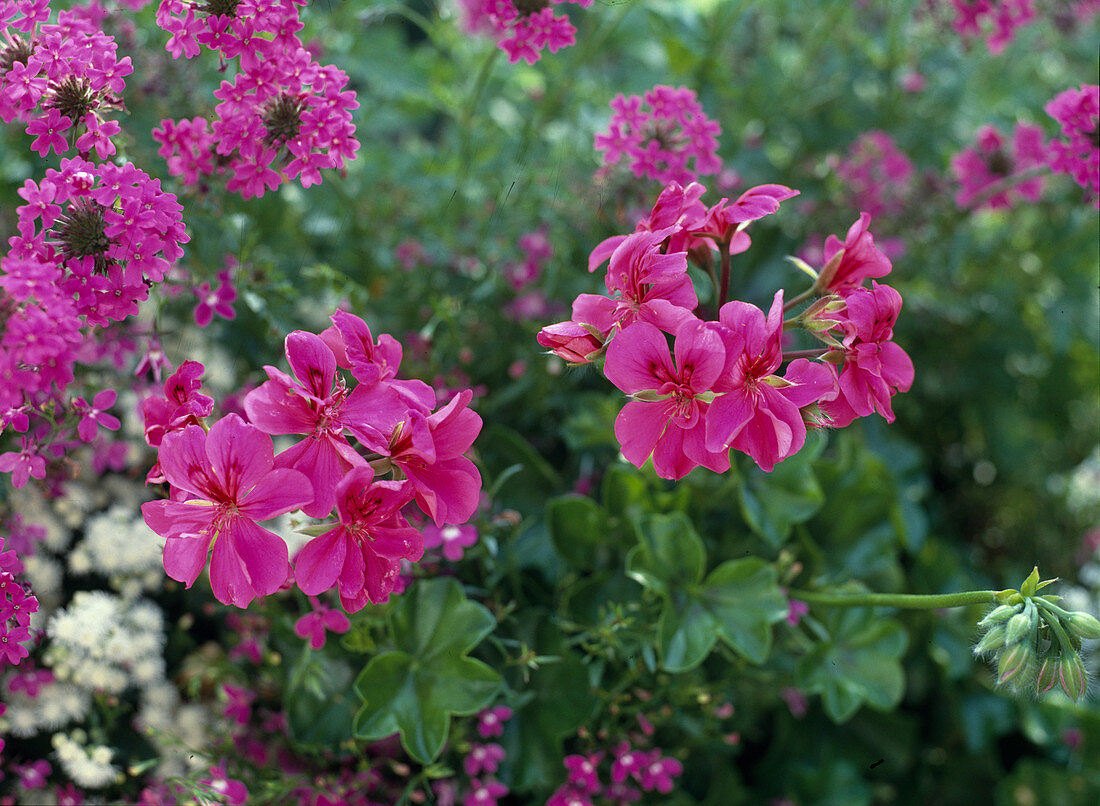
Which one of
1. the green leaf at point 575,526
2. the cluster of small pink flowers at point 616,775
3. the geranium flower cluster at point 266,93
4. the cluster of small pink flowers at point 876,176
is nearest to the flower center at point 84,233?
the geranium flower cluster at point 266,93

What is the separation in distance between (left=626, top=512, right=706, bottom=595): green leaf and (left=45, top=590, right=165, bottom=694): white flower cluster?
1.65 ft

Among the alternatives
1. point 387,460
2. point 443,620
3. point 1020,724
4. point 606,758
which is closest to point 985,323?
point 1020,724

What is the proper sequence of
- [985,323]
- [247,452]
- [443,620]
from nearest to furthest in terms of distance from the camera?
1. [247,452]
2. [443,620]
3. [985,323]

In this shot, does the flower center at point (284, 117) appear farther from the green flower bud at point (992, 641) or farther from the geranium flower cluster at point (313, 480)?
the green flower bud at point (992, 641)

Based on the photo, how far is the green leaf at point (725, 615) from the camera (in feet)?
2.49

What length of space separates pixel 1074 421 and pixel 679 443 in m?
1.34

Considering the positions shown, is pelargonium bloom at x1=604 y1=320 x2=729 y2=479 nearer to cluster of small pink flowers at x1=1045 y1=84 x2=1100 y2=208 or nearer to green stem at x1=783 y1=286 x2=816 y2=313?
green stem at x1=783 y1=286 x2=816 y2=313

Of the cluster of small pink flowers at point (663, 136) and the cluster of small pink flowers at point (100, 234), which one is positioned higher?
the cluster of small pink flowers at point (663, 136)

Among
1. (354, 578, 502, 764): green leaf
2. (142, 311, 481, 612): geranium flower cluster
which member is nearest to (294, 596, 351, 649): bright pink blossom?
(354, 578, 502, 764): green leaf

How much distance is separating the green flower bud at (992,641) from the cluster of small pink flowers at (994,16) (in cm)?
87

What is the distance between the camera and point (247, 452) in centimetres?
51

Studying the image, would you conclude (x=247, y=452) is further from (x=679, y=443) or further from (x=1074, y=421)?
(x=1074, y=421)

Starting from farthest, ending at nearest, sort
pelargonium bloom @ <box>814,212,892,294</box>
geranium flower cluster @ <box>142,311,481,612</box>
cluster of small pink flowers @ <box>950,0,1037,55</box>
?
cluster of small pink flowers @ <box>950,0,1037,55</box> < pelargonium bloom @ <box>814,212,892,294</box> < geranium flower cluster @ <box>142,311,481,612</box>

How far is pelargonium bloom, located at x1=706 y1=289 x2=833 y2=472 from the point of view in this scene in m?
0.52
